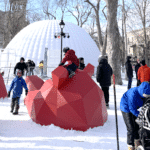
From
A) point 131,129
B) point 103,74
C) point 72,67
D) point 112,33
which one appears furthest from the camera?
point 112,33

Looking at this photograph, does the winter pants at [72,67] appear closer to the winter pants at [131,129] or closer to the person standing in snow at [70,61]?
the person standing in snow at [70,61]

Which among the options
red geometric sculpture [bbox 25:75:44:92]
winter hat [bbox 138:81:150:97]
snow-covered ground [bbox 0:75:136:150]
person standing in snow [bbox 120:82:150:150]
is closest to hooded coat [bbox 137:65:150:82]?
snow-covered ground [bbox 0:75:136:150]

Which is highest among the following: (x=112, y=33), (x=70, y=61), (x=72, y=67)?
(x=112, y=33)

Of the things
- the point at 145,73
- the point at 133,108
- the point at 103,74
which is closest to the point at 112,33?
the point at 145,73

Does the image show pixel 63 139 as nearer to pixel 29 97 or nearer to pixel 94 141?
pixel 94 141

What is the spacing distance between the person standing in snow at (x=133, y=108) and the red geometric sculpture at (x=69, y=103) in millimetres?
986

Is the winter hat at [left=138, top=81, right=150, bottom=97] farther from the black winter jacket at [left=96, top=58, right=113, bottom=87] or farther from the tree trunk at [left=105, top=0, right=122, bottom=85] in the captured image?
the tree trunk at [left=105, top=0, right=122, bottom=85]

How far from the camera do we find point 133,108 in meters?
2.69

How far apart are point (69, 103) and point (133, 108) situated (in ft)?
4.68

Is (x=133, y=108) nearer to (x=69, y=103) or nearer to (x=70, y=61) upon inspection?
(x=69, y=103)

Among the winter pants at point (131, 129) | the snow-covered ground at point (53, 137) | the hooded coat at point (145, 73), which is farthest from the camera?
the hooded coat at point (145, 73)

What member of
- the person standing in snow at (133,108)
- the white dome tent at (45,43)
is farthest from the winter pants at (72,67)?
the white dome tent at (45,43)

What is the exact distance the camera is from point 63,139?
3430 millimetres

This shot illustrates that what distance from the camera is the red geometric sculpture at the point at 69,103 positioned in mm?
3660
